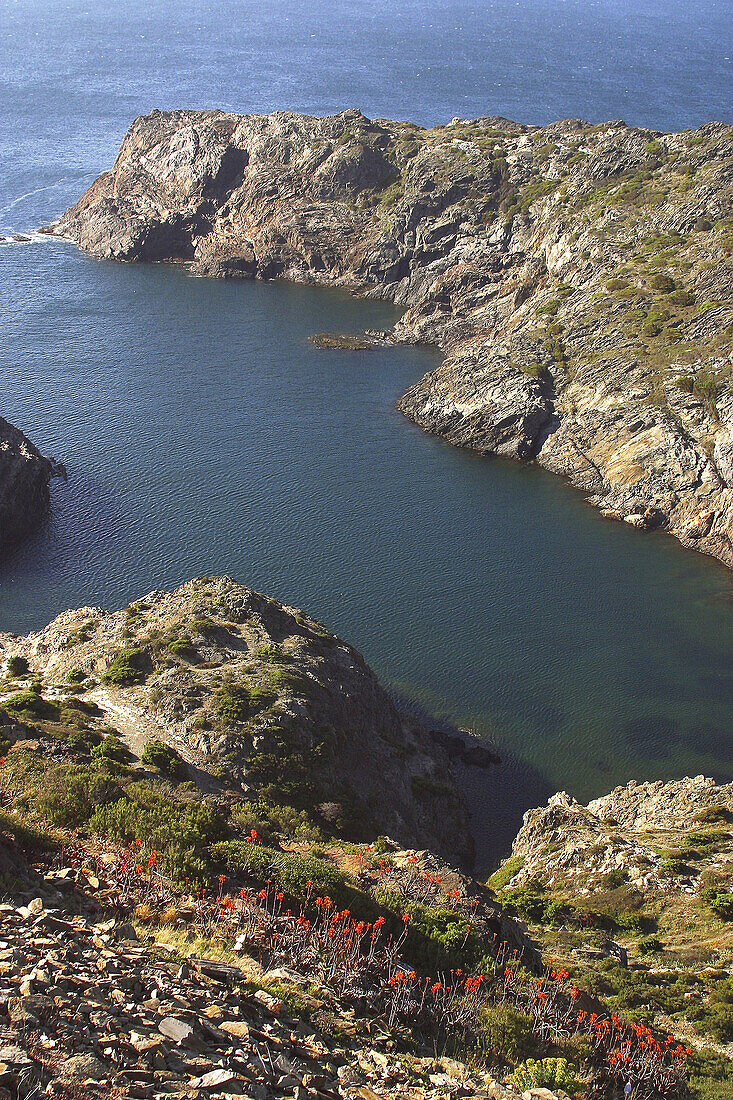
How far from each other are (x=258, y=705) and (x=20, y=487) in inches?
2020

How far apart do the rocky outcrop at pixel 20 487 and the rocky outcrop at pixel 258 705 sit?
25.9 m

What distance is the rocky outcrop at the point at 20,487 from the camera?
8806 cm

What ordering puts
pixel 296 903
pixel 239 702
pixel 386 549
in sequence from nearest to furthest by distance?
pixel 296 903, pixel 239 702, pixel 386 549

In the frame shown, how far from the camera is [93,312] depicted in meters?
150

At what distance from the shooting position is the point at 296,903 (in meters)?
27.4

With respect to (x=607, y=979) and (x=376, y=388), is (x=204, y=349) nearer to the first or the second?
(x=376, y=388)

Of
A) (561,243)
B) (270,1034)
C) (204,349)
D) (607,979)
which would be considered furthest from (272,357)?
(270,1034)

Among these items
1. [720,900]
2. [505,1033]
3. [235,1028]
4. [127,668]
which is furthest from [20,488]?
[235,1028]

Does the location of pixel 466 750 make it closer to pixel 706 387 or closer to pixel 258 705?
pixel 258 705

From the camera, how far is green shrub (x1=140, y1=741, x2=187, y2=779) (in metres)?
42.4

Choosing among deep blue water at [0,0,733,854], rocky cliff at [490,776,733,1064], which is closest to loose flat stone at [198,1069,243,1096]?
rocky cliff at [490,776,733,1064]

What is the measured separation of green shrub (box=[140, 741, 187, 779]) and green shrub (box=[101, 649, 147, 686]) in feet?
30.9

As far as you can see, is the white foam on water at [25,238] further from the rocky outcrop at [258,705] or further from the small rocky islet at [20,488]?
the rocky outcrop at [258,705]

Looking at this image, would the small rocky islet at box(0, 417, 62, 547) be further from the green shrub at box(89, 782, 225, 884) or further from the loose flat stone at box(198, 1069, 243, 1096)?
the loose flat stone at box(198, 1069, 243, 1096)
